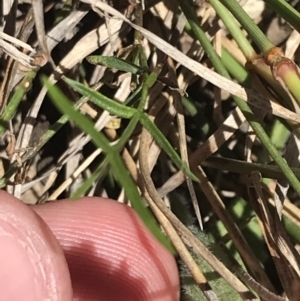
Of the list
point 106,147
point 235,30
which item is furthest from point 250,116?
point 106,147

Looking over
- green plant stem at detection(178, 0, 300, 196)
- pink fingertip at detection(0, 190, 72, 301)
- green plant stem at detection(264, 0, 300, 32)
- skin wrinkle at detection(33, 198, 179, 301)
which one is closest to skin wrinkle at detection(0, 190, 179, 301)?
skin wrinkle at detection(33, 198, 179, 301)

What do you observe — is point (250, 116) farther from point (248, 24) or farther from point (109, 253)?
point (109, 253)

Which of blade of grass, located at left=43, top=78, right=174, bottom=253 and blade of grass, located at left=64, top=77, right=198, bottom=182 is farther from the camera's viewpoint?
blade of grass, located at left=64, top=77, right=198, bottom=182

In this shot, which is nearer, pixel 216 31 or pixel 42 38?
pixel 42 38

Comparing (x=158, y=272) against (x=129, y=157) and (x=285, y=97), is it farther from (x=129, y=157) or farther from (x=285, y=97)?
(x=285, y=97)

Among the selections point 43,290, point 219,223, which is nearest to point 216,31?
point 219,223

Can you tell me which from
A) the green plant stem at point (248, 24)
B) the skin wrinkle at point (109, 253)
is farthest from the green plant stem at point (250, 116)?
the skin wrinkle at point (109, 253)

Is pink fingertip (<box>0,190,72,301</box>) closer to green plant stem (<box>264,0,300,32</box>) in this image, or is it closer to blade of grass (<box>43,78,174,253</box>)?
blade of grass (<box>43,78,174,253</box>)

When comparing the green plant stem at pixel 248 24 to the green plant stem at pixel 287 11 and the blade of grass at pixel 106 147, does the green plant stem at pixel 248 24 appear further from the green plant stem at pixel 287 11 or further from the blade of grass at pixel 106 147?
the blade of grass at pixel 106 147
